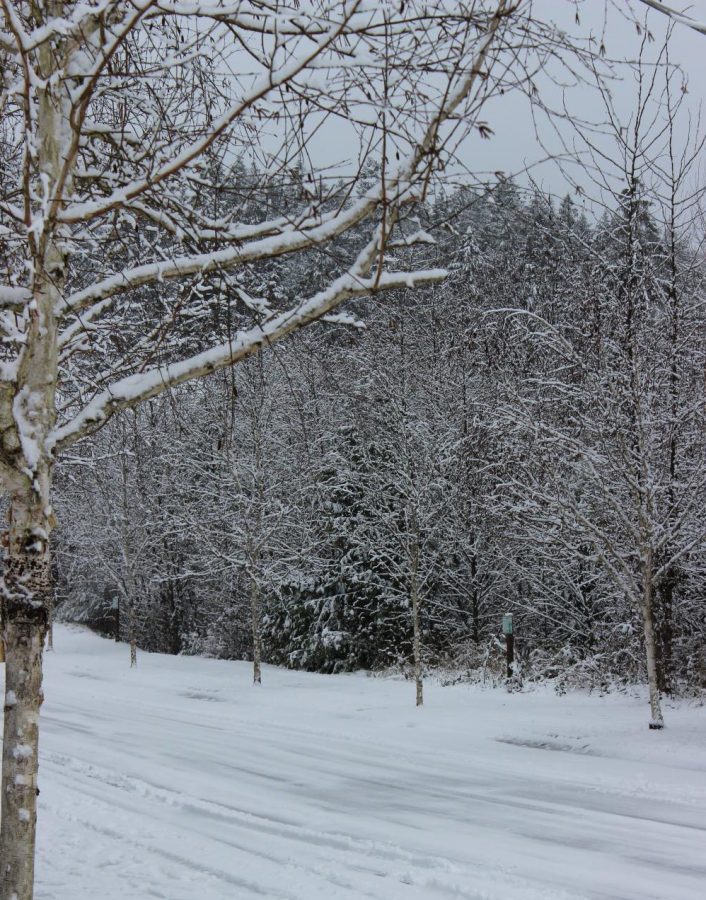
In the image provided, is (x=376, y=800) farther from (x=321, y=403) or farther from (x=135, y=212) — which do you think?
A: (x=321, y=403)

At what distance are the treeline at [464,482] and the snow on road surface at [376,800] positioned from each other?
2.35m

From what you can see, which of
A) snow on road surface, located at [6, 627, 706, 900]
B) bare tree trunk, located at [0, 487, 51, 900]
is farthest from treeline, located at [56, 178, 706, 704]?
snow on road surface, located at [6, 627, 706, 900]

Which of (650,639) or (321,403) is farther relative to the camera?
(321,403)

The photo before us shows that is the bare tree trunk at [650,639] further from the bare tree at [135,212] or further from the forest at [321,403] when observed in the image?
the bare tree at [135,212]

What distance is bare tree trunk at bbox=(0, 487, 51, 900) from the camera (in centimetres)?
409

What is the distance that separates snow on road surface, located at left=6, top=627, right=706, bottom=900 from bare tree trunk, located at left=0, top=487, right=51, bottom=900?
2222 mm

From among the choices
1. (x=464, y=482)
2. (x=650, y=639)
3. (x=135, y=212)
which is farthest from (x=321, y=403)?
(x=135, y=212)

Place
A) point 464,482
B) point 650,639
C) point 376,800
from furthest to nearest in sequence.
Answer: point 464,482, point 650,639, point 376,800

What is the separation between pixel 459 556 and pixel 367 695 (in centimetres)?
589

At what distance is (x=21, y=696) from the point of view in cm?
410

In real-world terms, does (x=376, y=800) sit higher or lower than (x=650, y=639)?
lower

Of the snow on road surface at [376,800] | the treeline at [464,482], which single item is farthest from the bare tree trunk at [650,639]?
the snow on road surface at [376,800]

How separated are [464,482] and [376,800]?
13.2m

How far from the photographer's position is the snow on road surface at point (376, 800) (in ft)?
21.2
